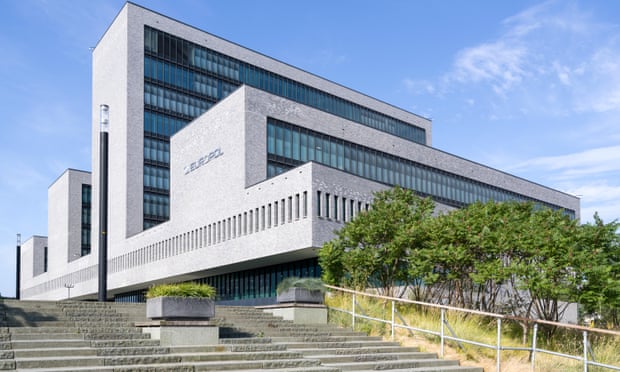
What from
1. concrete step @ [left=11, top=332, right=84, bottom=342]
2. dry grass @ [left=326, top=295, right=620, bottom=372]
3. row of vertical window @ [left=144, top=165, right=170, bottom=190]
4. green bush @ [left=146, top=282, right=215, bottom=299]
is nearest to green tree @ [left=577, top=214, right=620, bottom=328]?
dry grass @ [left=326, top=295, right=620, bottom=372]

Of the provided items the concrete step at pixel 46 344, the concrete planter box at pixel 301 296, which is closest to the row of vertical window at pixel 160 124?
the concrete planter box at pixel 301 296

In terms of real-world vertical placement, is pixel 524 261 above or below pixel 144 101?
below

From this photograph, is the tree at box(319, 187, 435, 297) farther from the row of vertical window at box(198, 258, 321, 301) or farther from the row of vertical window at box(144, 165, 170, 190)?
the row of vertical window at box(144, 165, 170, 190)

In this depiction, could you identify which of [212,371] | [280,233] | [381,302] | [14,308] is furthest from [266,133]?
[212,371]

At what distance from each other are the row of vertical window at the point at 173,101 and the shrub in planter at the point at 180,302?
170 ft

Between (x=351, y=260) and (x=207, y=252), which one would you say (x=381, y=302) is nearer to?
(x=351, y=260)

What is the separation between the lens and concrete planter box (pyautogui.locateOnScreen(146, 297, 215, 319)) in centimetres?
1499

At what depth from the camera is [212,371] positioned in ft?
44.1

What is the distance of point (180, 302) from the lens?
49.7 ft

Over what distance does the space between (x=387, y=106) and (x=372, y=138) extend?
32.2 meters

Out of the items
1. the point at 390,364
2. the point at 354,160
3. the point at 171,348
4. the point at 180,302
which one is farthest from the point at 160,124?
the point at 171,348

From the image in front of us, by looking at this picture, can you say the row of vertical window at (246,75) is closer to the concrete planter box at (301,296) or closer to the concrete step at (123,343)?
the concrete planter box at (301,296)

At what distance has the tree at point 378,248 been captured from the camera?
2448 cm

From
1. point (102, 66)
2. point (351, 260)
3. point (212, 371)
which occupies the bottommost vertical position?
point (212, 371)
